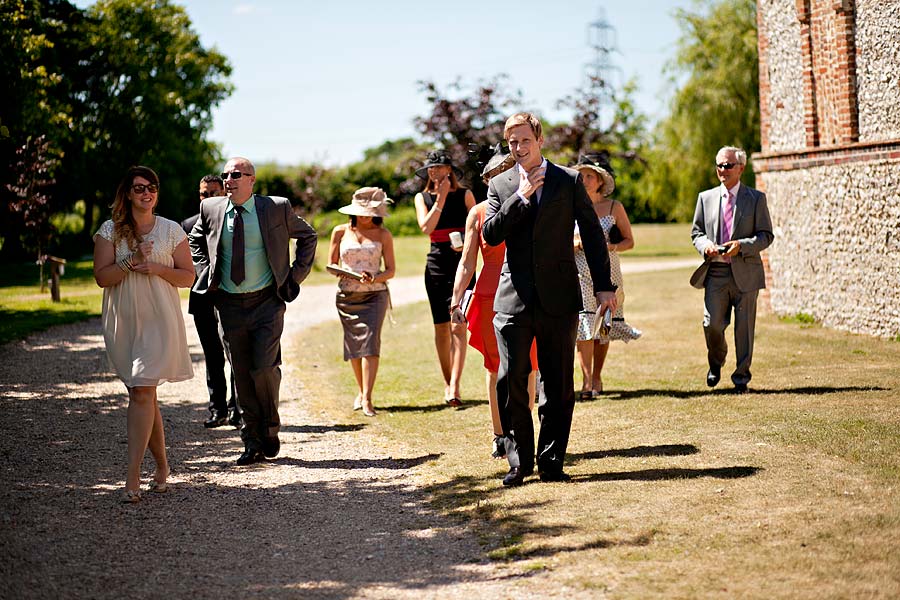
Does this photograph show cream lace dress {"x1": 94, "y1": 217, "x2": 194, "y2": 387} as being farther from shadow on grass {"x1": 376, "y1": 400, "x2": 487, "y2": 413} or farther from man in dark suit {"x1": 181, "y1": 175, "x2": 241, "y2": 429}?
shadow on grass {"x1": 376, "y1": 400, "x2": 487, "y2": 413}

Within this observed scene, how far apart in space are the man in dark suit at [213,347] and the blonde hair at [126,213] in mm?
2608

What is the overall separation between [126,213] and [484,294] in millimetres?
2751

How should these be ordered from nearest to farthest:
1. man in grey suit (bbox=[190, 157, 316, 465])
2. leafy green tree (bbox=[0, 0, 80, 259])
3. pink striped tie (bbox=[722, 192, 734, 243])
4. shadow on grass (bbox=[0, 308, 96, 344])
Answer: man in grey suit (bbox=[190, 157, 316, 465])
pink striped tie (bbox=[722, 192, 734, 243])
leafy green tree (bbox=[0, 0, 80, 259])
shadow on grass (bbox=[0, 308, 96, 344])

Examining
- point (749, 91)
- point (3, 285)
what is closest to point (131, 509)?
point (3, 285)

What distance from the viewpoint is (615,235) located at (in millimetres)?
10570

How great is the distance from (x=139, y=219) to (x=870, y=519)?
5.15 meters

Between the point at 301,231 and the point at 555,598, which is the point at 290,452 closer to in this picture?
the point at 301,231

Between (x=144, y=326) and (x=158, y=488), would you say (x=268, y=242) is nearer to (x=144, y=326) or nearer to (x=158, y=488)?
(x=144, y=326)

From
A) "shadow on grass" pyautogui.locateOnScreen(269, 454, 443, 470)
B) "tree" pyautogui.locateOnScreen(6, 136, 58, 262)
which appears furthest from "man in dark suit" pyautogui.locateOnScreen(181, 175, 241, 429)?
"tree" pyautogui.locateOnScreen(6, 136, 58, 262)

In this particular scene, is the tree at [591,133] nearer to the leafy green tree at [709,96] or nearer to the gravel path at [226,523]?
the leafy green tree at [709,96]

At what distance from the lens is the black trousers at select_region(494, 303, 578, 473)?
7.33m

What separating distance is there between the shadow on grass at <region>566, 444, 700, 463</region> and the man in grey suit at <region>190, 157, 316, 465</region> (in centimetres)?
250

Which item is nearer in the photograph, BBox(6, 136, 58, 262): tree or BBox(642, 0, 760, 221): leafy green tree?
BBox(6, 136, 58, 262): tree

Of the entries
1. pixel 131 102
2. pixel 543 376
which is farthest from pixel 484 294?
pixel 131 102
